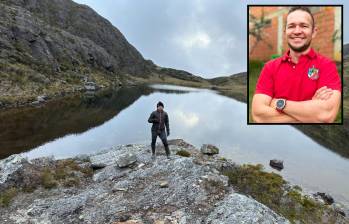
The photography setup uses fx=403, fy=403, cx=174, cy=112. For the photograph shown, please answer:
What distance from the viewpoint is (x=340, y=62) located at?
11.8 meters

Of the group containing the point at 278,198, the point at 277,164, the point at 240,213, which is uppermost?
the point at 240,213

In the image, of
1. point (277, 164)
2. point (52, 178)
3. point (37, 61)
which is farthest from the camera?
point (37, 61)

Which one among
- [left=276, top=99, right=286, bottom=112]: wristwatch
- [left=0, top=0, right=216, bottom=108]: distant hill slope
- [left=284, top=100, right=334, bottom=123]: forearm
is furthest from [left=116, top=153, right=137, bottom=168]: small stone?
[left=0, top=0, right=216, bottom=108]: distant hill slope

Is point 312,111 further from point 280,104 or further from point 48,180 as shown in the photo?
point 48,180

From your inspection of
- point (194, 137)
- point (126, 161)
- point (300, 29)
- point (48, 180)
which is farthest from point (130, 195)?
point (194, 137)

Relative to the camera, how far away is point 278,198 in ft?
82.0

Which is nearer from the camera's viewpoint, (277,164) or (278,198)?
(278,198)

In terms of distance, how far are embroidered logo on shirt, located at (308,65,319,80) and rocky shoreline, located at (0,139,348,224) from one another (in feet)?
29.7

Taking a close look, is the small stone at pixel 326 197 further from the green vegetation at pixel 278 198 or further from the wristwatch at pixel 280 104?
the wristwatch at pixel 280 104

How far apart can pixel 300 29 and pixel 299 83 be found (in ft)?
5.25

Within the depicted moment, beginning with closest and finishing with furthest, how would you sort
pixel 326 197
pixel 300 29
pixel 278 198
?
pixel 300 29
pixel 278 198
pixel 326 197

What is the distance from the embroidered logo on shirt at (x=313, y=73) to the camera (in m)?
12.0

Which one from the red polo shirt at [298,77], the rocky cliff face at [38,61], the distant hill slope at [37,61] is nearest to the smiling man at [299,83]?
the red polo shirt at [298,77]

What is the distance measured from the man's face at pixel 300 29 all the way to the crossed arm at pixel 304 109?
4.97ft
